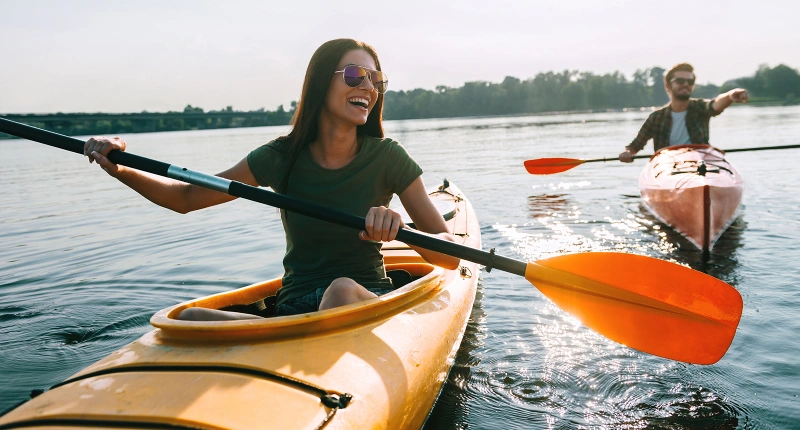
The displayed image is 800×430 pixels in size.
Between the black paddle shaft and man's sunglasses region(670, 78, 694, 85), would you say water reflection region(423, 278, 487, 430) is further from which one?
man's sunglasses region(670, 78, 694, 85)

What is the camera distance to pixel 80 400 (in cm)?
187

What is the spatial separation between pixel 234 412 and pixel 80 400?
534 millimetres

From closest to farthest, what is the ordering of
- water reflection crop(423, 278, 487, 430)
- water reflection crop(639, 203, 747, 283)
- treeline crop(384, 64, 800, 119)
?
1. water reflection crop(423, 278, 487, 430)
2. water reflection crop(639, 203, 747, 283)
3. treeline crop(384, 64, 800, 119)

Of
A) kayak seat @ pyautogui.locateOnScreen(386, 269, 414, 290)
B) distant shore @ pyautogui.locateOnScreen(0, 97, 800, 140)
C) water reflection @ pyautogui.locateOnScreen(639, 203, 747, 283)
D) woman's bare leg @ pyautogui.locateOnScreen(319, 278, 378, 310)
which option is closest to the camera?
woman's bare leg @ pyautogui.locateOnScreen(319, 278, 378, 310)

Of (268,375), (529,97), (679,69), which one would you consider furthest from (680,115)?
(529,97)

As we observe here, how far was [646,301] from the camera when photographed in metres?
3.07

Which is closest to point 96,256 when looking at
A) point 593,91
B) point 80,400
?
point 80,400

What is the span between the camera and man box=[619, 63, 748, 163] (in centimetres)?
809

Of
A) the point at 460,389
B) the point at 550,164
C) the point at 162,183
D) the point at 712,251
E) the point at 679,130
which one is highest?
the point at 679,130

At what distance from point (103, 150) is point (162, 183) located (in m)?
0.32

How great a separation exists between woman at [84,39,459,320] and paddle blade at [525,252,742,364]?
65 centimetres

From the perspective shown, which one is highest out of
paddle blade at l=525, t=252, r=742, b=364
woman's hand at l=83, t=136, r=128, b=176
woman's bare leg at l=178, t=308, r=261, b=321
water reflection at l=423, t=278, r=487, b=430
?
woman's hand at l=83, t=136, r=128, b=176

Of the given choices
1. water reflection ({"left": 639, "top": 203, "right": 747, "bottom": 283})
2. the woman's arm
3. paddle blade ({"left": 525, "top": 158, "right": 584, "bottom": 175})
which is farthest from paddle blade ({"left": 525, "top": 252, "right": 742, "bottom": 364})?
paddle blade ({"left": 525, "top": 158, "right": 584, "bottom": 175})

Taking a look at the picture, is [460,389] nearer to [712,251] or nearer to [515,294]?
[515,294]
